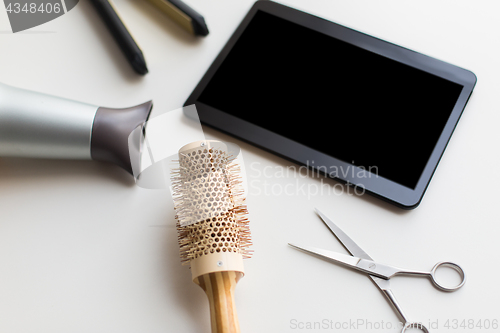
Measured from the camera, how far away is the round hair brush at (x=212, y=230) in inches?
14.3

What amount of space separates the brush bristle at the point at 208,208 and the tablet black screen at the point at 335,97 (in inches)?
4.8

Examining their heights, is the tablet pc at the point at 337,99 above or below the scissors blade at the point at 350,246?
above

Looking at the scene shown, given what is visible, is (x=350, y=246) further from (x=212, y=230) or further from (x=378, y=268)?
(x=212, y=230)

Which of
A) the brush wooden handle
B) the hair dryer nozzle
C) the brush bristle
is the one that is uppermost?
the hair dryer nozzle

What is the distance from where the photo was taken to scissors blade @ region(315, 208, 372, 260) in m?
0.42

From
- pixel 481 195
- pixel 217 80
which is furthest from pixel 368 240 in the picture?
pixel 217 80

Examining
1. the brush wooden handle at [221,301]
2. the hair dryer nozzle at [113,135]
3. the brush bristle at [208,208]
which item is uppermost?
the hair dryer nozzle at [113,135]

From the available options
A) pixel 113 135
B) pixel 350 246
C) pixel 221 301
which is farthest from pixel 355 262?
pixel 113 135

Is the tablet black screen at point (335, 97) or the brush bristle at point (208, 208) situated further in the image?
the tablet black screen at point (335, 97)

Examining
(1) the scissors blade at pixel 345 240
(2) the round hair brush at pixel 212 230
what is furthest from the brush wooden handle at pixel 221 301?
(1) the scissors blade at pixel 345 240

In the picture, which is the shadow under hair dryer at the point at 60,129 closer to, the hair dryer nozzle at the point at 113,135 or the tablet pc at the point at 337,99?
the hair dryer nozzle at the point at 113,135

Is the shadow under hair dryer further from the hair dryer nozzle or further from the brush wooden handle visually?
the brush wooden handle

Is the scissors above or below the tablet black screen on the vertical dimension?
below

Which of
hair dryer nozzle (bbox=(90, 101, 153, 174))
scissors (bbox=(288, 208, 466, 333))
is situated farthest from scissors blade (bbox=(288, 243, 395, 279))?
hair dryer nozzle (bbox=(90, 101, 153, 174))
